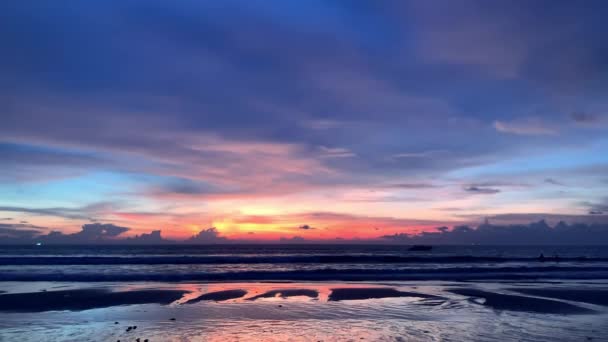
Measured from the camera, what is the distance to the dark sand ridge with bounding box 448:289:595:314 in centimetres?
1636

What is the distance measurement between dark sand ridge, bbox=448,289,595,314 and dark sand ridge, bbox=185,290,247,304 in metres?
10.3

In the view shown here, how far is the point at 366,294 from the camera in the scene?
20578 mm

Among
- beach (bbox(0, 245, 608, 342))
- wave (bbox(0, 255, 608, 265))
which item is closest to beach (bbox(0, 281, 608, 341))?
beach (bbox(0, 245, 608, 342))

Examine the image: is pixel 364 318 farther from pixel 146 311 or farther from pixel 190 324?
pixel 146 311

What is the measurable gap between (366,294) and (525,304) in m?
6.53

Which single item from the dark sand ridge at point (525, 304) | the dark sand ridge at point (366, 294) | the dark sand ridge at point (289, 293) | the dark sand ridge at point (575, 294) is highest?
the dark sand ridge at point (289, 293)

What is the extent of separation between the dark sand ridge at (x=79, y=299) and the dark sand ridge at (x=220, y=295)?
0.95 m

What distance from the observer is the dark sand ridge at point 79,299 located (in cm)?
1698

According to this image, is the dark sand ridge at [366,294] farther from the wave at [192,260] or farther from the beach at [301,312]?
the wave at [192,260]

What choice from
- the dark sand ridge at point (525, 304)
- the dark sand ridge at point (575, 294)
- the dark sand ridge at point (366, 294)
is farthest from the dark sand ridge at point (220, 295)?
the dark sand ridge at point (575, 294)

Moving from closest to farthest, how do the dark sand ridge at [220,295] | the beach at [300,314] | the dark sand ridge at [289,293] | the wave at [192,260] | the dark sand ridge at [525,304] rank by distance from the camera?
the beach at [300,314]
the dark sand ridge at [525,304]
the dark sand ridge at [220,295]
the dark sand ridge at [289,293]
the wave at [192,260]

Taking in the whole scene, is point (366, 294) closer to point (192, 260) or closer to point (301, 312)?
point (301, 312)

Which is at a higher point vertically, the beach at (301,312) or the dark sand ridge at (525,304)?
the beach at (301,312)

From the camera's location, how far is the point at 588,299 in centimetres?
1977
